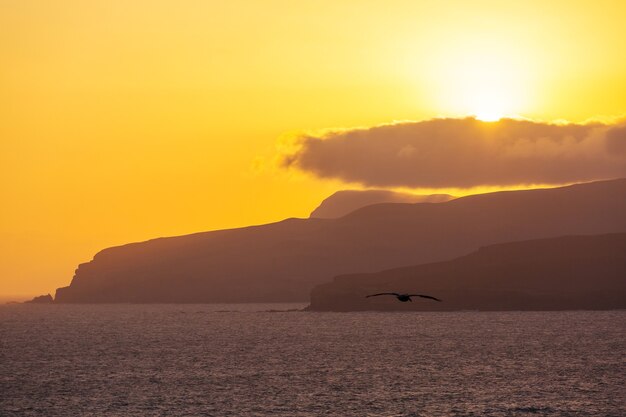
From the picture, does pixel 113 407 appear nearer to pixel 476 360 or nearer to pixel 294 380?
pixel 294 380

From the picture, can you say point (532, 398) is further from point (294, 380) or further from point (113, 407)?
point (113, 407)

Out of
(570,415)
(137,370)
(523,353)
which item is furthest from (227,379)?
(523,353)

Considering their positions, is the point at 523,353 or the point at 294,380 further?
the point at 523,353

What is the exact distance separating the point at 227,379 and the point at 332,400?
29481mm

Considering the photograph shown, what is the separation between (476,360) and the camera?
179 m

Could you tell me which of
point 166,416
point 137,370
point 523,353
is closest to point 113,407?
point 166,416

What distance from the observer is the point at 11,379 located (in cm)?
15225

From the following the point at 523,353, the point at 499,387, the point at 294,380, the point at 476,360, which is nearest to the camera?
the point at 499,387

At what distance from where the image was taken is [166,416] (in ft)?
365

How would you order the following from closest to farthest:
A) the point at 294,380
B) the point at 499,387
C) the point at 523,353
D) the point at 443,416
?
the point at 443,416 → the point at 499,387 → the point at 294,380 → the point at 523,353

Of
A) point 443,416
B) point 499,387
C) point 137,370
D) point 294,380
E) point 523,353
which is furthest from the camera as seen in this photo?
point 523,353

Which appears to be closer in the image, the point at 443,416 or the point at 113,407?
the point at 443,416

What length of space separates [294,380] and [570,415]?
45.7 m

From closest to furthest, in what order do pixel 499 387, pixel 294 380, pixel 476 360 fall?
pixel 499 387 → pixel 294 380 → pixel 476 360
